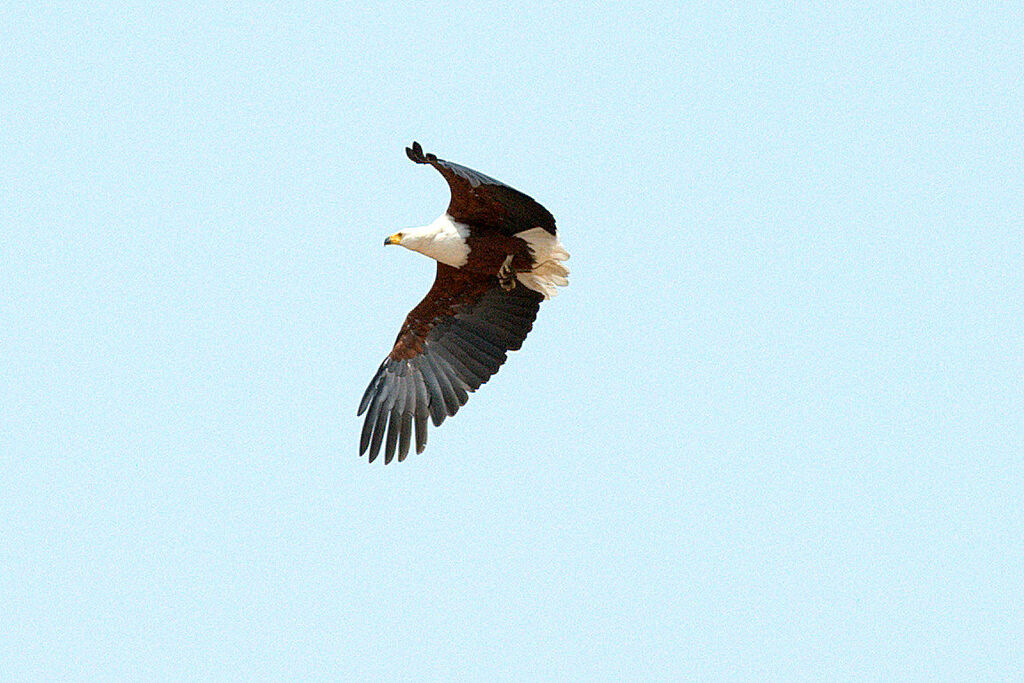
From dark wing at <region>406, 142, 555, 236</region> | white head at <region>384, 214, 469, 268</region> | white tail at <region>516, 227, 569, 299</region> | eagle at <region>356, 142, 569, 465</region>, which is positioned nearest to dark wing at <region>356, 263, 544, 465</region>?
eagle at <region>356, 142, 569, 465</region>

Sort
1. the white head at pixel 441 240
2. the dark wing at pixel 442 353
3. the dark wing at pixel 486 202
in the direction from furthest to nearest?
the dark wing at pixel 442 353 → the white head at pixel 441 240 → the dark wing at pixel 486 202

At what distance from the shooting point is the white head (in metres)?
12.6

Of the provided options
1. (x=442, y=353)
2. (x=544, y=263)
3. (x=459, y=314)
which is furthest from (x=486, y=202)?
(x=442, y=353)

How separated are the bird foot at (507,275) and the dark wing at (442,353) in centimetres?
14

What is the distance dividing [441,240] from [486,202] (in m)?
0.63

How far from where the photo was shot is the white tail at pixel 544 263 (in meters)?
12.6

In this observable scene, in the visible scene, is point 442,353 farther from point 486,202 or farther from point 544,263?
point 486,202

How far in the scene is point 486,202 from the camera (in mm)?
12219

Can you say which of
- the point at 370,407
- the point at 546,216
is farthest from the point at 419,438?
the point at 546,216

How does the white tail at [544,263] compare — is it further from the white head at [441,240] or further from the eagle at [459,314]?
the white head at [441,240]

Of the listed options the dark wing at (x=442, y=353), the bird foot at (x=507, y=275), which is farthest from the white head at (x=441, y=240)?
the dark wing at (x=442, y=353)

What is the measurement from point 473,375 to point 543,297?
0.99 metres

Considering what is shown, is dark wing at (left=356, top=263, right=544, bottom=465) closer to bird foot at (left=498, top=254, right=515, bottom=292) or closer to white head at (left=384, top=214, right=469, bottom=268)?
bird foot at (left=498, top=254, right=515, bottom=292)

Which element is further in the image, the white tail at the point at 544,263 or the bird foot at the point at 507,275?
the bird foot at the point at 507,275
